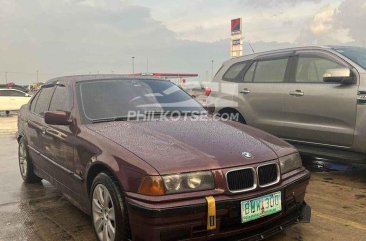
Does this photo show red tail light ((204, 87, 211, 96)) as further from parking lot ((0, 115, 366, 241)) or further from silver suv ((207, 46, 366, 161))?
parking lot ((0, 115, 366, 241))

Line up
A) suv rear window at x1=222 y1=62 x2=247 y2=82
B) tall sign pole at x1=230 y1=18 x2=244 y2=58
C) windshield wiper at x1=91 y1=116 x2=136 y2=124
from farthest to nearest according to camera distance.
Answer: tall sign pole at x1=230 y1=18 x2=244 y2=58 < suv rear window at x1=222 y1=62 x2=247 y2=82 < windshield wiper at x1=91 y1=116 x2=136 y2=124

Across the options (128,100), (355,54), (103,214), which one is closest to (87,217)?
(103,214)

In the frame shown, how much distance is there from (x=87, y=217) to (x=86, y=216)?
0.04m

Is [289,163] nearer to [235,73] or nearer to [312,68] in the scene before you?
[312,68]

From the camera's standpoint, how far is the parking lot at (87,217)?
3750mm

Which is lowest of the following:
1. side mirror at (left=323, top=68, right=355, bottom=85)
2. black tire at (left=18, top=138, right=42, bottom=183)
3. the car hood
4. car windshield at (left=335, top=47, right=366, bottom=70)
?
black tire at (left=18, top=138, right=42, bottom=183)

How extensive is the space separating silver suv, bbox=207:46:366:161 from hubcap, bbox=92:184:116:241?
3424 mm

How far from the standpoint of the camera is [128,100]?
431 centimetres

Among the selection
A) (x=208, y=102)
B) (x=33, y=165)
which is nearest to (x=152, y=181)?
(x=33, y=165)

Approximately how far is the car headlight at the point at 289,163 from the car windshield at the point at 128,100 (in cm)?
136

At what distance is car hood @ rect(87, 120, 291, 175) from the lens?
3.02 meters

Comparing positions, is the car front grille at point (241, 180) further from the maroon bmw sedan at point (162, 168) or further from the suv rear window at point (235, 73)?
the suv rear window at point (235, 73)

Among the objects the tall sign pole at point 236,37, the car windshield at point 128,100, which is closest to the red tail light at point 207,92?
the car windshield at point 128,100

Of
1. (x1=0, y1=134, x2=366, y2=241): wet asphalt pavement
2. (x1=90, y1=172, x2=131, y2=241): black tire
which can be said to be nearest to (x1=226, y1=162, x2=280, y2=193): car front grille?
(x1=0, y1=134, x2=366, y2=241): wet asphalt pavement
